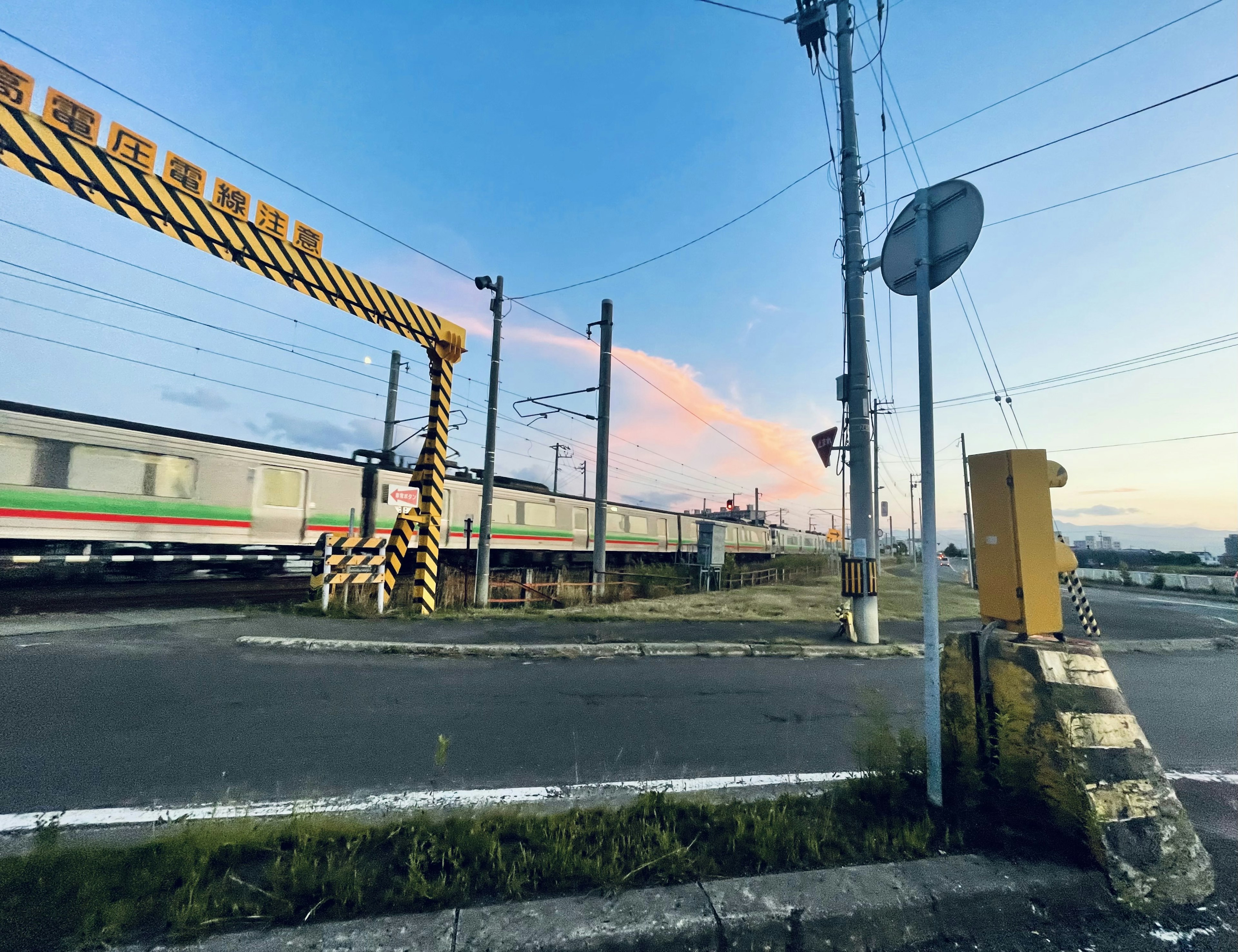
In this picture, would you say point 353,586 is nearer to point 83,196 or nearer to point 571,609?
point 571,609

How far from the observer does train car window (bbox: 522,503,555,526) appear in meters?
19.5

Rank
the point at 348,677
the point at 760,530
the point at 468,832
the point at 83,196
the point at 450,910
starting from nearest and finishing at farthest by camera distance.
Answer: the point at 450,910 < the point at 468,832 < the point at 348,677 < the point at 83,196 < the point at 760,530

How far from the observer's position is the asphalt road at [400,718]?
3367 mm

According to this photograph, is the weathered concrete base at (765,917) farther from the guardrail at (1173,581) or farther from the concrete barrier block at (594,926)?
the guardrail at (1173,581)

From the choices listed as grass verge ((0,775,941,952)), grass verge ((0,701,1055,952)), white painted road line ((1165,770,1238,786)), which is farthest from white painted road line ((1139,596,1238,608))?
grass verge ((0,775,941,952))

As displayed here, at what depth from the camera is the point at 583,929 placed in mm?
1935

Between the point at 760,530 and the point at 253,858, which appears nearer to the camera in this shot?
the point at 253,858

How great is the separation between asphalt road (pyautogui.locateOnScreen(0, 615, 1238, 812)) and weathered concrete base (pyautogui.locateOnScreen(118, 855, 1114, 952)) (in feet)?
4.49

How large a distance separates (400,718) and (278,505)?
10.8 meters

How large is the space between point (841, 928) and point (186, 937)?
2.30 meters

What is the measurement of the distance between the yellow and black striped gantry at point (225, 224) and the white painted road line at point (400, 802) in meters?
7.70

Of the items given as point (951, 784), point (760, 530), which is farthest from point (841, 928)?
point (760, 530)

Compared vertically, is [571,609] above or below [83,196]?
below

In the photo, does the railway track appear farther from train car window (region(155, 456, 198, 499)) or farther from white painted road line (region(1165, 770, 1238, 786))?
white painted road line (region(1165, 770, 1238, 786))
